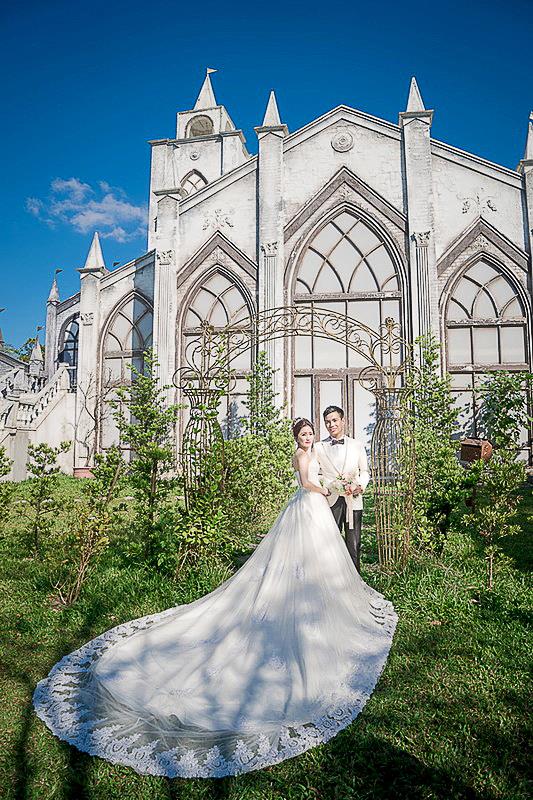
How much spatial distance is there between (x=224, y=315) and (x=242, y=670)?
45.7 ft

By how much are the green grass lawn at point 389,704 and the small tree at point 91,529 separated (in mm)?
→ 189

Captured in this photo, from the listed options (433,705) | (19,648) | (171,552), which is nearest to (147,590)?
(171,552)

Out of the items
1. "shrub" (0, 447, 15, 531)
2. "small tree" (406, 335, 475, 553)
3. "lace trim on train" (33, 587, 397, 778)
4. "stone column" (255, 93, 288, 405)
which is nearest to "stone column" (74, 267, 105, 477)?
"stone column" (255, 93, 288, 405)

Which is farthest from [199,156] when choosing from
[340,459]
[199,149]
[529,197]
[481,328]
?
[340,459]

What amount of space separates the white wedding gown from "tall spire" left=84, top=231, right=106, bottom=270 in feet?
50.2

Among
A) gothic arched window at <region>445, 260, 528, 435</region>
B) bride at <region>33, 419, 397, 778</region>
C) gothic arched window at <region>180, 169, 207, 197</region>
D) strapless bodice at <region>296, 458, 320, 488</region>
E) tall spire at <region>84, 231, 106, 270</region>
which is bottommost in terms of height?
bride at <region>33, 419, 397, 778</region>

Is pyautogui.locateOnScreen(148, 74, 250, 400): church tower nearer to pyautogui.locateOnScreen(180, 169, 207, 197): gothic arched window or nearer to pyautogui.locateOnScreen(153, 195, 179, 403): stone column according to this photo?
pyautogui.locateOnScreen(180, 169, 207, 197): gothic arched window

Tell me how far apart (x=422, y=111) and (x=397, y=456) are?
12.8 m

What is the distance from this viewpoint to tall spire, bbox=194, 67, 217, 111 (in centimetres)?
2865

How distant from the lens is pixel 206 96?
28891mm

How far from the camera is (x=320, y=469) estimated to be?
20.4 ft

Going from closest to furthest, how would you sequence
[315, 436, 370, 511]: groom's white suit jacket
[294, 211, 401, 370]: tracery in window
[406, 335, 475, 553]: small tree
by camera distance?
[315, 436, 370, 511]: groom's white suit jacket < [406, 335, 475, 553]: small tree < [294, 211, 401, 370]: tracery in window

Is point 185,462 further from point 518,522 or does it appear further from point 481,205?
point 481,205

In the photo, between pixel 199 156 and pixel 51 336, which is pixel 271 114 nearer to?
pixel 199 156
